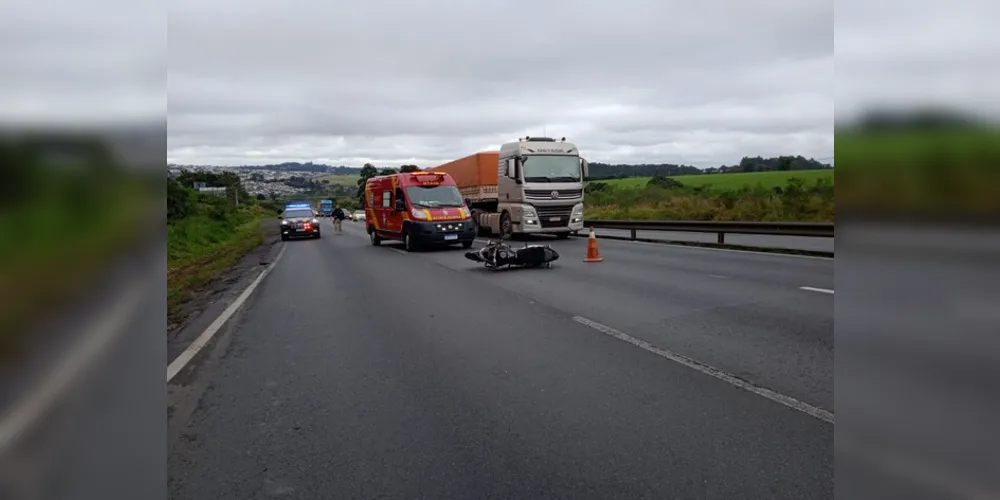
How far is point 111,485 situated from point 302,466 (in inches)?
95.2

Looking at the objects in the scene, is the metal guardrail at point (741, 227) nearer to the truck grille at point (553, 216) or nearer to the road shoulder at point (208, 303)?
the truck grille at point (553, 216)

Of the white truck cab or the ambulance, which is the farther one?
the white truck cab

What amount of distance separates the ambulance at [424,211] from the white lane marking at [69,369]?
19889 millimetres

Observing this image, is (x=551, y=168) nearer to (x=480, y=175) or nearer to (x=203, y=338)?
(x=480, y=175)

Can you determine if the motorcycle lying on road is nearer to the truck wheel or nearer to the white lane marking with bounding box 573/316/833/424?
the white lane marking with bounding box 573/316/833/424

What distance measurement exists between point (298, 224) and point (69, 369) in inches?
1371

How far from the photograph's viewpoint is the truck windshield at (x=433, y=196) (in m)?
22.7

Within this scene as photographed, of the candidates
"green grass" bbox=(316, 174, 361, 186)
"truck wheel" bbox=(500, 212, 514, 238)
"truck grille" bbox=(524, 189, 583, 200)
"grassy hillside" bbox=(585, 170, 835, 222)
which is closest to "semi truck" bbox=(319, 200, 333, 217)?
"green grass" bbox=(316, 174, 361, 186)

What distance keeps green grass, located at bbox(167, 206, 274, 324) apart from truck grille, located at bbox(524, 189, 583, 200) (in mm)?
9612

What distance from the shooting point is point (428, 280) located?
47.1ft

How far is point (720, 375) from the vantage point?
615 centimetres

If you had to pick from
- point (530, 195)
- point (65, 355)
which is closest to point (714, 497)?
point (65, 355)

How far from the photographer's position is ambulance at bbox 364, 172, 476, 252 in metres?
22.1

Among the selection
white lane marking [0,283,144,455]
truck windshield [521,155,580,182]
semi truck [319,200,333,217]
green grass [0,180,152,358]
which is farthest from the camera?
semi truck [319,200,333,217]
